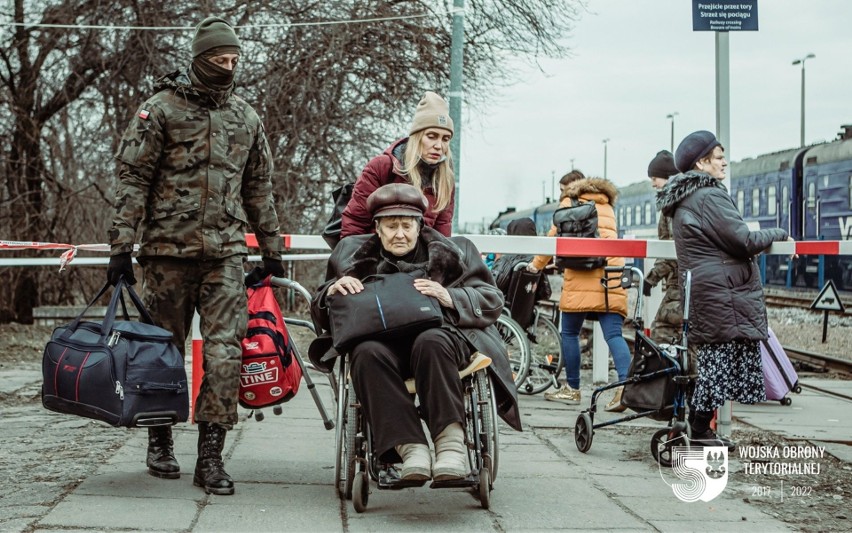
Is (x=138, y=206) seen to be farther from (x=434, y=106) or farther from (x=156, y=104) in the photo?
(x=434, y=106)

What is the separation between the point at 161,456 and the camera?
4.97 meters

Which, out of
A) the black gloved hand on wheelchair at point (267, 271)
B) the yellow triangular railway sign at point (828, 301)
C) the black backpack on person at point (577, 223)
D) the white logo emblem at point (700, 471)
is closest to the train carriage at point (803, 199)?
the yellow triangular railway sign at point (828, 301)

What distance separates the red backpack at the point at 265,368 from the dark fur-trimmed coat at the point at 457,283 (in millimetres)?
335

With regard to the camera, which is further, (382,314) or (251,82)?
(251,82)

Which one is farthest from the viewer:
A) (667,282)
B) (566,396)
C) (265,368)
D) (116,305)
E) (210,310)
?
(667,282)

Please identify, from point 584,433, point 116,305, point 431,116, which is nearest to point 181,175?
point 116,305

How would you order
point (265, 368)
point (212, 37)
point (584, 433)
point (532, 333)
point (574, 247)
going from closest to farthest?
point (212, 37), point (265, 368), point (584, 433), point (574, 247), point (532, 333)

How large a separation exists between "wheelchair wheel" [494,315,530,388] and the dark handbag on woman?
156 inches

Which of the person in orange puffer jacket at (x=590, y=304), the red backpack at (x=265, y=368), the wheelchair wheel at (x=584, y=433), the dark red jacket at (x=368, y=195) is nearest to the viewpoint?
the red backpack at (x=265, y=368)

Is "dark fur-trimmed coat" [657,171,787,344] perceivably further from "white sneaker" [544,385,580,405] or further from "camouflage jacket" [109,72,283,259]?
"white sneaker" [544,385,580,405]

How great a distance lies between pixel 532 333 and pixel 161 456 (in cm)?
484

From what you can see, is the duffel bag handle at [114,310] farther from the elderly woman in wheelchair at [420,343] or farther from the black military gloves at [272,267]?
the elderly woman in wheelchair at [420,343]

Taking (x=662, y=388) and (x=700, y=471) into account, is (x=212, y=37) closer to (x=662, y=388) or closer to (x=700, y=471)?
(x=662, y=388)

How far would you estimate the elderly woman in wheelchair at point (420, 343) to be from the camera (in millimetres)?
4305
